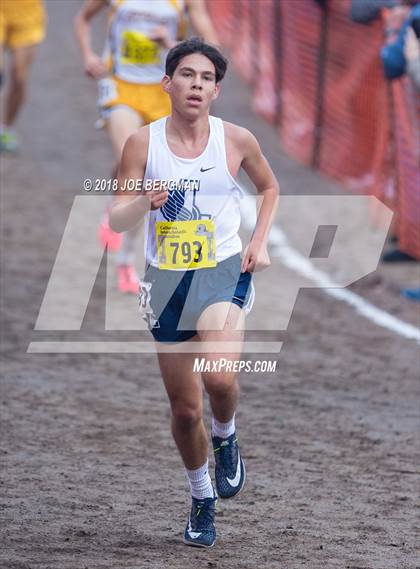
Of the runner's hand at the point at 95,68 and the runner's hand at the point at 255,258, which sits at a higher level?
the runner's hand at the point at 255,258

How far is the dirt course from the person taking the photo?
5.36 metres

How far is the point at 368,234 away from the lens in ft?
39.0

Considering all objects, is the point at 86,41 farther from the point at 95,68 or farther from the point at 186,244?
the point at 186,244

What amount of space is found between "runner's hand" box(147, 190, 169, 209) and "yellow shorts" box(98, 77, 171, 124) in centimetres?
455

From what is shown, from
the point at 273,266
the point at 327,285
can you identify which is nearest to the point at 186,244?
the point at 327,285

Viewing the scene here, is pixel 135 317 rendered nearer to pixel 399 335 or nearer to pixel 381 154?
pixel 399 335

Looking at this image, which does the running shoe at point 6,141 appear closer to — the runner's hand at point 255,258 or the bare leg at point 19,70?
the bare leg at point 19,70

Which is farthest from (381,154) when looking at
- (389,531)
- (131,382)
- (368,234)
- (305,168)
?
(389,531)

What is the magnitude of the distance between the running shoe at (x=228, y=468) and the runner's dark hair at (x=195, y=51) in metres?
1.52

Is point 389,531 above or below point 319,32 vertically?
above

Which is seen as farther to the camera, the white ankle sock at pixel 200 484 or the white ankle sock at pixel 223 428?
the white ankle sock at pixel 223 428

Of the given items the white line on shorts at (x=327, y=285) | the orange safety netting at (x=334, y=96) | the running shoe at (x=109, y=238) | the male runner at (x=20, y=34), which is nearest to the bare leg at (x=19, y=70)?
the male runner at (x=20, y=34)

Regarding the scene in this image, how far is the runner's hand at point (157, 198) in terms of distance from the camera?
4965mm

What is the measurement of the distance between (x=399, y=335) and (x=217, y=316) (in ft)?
13.8
